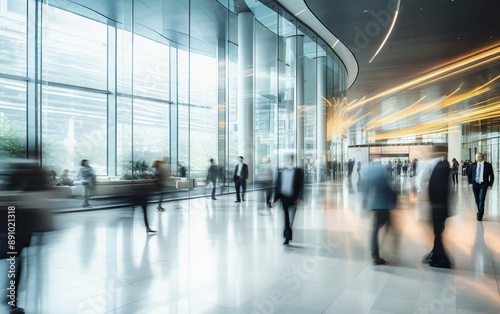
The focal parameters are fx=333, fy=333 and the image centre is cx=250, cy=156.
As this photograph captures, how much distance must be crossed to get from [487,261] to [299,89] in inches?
591

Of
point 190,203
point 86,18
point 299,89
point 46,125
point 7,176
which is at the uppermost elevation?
point 86,18

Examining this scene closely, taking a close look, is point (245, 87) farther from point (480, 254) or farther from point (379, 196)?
point (480, 254)

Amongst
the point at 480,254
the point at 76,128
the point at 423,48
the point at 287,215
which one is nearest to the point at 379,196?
the point at 287,215

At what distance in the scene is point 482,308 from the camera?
125 inches

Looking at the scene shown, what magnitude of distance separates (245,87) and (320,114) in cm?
720

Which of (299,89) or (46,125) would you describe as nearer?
(46,125)

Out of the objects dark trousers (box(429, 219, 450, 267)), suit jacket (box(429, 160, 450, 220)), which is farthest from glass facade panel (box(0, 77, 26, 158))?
dark trousers (box(429, 219, 450, 267))

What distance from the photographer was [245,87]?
16016 millimetres

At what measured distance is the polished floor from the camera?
328cm

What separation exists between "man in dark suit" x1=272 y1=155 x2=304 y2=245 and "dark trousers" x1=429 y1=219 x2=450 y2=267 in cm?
218

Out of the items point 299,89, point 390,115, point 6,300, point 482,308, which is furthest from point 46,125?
point 390,115

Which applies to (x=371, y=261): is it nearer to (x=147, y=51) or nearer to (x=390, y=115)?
(x=147, y=51)

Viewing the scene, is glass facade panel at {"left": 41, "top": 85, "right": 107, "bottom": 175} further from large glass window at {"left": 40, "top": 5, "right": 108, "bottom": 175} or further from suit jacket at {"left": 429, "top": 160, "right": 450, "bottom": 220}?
suit jacket at {"left": 429, "top": 160, "right": 450, "bottom": 220}

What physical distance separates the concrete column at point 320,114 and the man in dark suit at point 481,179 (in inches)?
508
